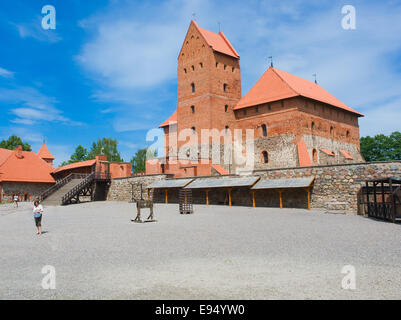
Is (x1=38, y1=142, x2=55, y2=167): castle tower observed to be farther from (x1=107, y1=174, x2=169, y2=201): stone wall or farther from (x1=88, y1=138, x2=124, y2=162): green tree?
(x1=107, y1=174, x2=169, y2=201): stone wall

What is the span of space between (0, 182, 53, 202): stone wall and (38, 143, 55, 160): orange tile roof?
16795 mm

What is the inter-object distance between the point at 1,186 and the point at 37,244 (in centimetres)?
2778

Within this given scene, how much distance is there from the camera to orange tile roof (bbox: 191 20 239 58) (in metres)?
32.7

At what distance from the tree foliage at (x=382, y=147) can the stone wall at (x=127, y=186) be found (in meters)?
40.2

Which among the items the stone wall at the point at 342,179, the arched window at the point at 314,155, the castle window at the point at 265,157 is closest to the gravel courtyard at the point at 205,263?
the stone wall at the point at 342,179

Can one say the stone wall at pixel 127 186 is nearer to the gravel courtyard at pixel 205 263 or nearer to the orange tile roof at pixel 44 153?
the gravel courtyard at pixel 205 263

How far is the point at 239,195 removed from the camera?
72.3ft

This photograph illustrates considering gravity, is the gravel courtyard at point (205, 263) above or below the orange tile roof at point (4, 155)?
below

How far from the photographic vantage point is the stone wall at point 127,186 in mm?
28281

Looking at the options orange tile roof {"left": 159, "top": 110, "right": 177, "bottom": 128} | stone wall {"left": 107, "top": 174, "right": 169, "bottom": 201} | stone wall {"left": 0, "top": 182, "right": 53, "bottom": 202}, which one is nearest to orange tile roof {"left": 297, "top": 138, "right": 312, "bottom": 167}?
stone wall {"left": 107, "top": 174, "right": 169, "bottom": 201}

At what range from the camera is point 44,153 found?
52.2 m

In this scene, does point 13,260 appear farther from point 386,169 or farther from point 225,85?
point 225,85

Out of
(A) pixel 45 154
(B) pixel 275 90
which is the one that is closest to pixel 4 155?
(A) pixel 45 154
